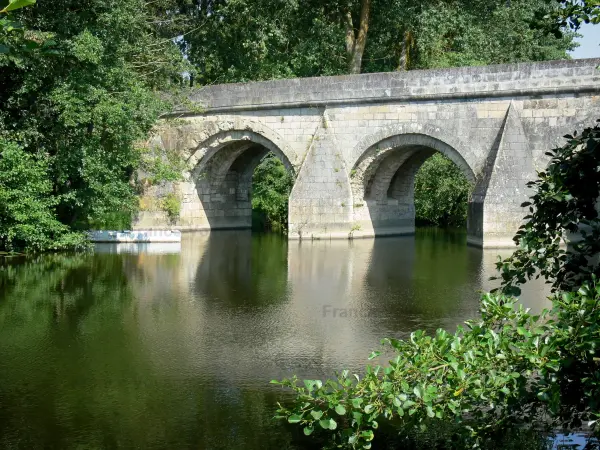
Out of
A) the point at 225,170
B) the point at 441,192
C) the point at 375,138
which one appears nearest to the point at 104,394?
the point at 375,138

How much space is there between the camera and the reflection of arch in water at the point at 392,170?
1853 centimetres

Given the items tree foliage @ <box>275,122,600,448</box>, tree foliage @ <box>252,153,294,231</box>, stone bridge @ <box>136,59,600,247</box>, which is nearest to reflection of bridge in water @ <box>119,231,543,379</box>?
stone bridge @ <box>136,59,600,247</box>

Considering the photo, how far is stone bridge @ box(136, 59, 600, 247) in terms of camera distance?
17.4 metres

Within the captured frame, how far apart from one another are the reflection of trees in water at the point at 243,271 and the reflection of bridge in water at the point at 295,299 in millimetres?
19

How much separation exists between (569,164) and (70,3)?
1336 centimetres

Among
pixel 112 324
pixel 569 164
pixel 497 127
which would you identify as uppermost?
pixel 497 127

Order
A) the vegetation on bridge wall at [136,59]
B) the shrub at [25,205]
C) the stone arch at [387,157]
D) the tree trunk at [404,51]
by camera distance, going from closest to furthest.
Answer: the shrub at [25,205] < the vegetation on bridge wall at [136,59] < the stone arch at [387,157] < the tree trunk at [404,51]

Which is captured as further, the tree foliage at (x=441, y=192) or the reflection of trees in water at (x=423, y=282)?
the tree foliage at (x=441, y=192)

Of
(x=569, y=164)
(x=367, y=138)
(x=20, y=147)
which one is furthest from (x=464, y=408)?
(x=367, y=138)

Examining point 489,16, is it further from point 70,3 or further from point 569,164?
point 569,164

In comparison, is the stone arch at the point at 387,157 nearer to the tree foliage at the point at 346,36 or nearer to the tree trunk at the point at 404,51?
the tree foliage at the point at 346,36

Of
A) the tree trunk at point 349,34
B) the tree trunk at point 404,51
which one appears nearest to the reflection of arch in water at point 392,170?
the tree trunk at point 404,51

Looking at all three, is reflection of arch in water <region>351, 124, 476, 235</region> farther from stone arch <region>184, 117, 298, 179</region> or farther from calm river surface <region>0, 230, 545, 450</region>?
calm river surface <region>0, 230, 545, 450</region>

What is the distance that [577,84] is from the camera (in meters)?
17.0
